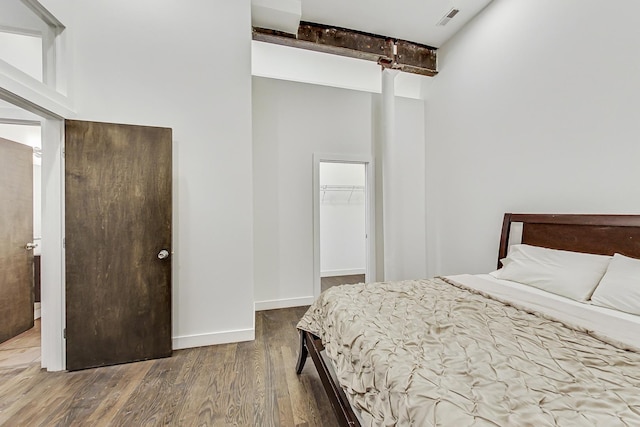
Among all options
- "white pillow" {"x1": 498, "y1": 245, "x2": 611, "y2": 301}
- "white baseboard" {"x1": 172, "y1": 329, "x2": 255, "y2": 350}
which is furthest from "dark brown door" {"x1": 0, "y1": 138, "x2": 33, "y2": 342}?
"white pillow" {"x1": 498, "y1": 245, "x2": 611, "y2": 301}

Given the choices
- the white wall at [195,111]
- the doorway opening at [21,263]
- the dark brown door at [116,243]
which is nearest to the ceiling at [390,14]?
the white wall at [195,111]

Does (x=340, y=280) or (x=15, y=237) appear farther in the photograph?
(x=340, y=280)

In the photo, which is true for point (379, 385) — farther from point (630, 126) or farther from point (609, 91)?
point (609, 91)

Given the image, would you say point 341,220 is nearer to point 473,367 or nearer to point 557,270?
point 557,270

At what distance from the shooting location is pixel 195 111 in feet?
8.61

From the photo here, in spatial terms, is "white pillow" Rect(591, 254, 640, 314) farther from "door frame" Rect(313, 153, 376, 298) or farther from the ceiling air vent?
the ceiling air vent

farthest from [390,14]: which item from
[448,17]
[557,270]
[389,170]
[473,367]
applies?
[473,367]

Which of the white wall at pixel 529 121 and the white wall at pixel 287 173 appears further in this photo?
the white wall at pixel 287 173

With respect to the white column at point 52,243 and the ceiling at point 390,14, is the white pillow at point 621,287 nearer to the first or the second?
the ceiling at point 390,14

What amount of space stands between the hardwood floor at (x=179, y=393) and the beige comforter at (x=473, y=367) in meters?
0.57

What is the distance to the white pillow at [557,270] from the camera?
1.88m

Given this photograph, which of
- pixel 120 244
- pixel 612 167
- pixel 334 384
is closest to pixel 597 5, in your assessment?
pixel 612 167

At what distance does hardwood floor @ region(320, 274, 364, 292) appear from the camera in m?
4.90

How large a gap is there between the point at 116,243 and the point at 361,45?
3.49m
